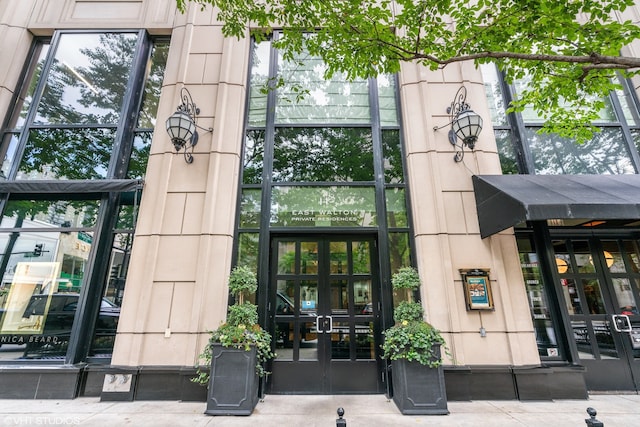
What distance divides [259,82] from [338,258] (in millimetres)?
4808

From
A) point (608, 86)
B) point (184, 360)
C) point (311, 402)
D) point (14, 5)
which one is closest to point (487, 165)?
point (608, 86)

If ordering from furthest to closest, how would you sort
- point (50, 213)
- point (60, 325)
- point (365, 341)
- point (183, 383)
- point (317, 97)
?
point (317, 97)
point (50, 213)
point (365, 341)
point (60, 325)
point (183, 383)

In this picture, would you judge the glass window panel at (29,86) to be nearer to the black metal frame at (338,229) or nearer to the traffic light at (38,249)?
the traffic light at (38,249)

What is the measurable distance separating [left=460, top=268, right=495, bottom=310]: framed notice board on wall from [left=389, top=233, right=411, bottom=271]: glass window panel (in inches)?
41.8

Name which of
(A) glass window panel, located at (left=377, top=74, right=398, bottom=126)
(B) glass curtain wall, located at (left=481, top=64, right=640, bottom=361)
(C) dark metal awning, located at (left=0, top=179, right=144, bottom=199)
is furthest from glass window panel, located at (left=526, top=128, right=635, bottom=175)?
(C) dark metal awning, located at (left=0, top=179, right=144, bottom=199)

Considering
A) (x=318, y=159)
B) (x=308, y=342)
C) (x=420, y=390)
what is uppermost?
(x=318, y=159)

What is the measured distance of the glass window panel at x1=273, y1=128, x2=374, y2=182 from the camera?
6.47 metres

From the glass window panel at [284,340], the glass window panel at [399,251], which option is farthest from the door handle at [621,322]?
the glass window panel at [284,340]

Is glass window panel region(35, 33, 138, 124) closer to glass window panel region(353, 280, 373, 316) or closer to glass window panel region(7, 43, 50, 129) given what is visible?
glass window panel region(7, 43, 50, 129)

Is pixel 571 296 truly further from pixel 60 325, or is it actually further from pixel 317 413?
pixel 60 325

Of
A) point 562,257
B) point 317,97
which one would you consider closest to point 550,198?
point 562,257

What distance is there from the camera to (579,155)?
6707 mm

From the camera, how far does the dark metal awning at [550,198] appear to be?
174 inches

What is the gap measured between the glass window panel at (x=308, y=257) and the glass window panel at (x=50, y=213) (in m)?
4.52
